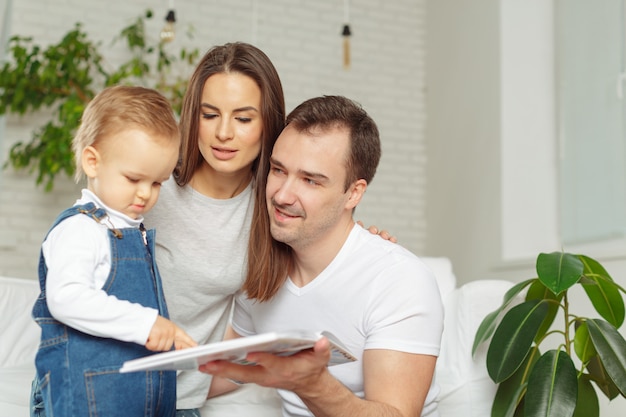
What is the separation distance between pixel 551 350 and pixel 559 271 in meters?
0.24

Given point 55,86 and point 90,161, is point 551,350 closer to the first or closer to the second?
point 90,161

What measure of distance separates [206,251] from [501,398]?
1.06 meters

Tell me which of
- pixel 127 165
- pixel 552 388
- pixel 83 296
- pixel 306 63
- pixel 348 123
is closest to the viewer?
pixel 83 296

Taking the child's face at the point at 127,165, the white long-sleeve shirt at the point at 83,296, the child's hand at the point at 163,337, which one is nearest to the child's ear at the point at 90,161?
the child's face at the point at 127,165

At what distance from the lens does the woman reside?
1.83m

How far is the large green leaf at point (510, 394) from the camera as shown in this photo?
2.19 meters

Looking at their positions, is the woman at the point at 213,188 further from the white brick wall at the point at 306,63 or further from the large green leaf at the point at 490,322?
the white brick wall at the point at 306,63

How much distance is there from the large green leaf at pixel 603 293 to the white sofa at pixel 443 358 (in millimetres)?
266

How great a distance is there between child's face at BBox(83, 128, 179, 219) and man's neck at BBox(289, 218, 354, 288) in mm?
549

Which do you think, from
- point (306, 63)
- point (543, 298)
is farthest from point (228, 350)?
point (306, 63)

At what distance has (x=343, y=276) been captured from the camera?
1.87m

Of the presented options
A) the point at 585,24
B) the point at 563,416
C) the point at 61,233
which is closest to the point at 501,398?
the point at 563,416

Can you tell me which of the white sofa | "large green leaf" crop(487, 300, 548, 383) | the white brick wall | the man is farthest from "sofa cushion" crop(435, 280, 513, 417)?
the white brick wall

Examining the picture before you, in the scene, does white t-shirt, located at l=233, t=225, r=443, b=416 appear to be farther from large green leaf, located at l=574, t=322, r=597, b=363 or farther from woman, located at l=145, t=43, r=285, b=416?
large green leaf, located at l=574, t=322, r=597, b=363
